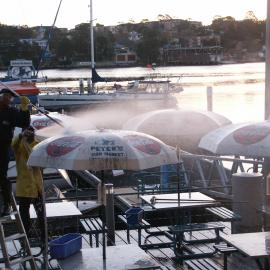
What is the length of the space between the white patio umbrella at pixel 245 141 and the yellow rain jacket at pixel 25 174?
244 cm

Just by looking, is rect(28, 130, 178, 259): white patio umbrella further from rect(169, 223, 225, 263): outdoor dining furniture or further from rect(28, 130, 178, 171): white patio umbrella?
rect(169, 223, 225, 263): outdoor dining furniture

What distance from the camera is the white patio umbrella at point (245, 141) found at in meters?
9.18

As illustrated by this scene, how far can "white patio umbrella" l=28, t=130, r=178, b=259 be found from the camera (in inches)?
298

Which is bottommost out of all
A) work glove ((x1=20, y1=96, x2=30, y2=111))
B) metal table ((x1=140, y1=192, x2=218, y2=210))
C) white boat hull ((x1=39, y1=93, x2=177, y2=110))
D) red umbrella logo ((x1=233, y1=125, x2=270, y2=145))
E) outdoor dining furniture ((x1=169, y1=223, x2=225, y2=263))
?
white boat hull ((x1=39, y1=93, x2=177, y2=110))

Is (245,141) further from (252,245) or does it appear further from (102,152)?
(102,152)

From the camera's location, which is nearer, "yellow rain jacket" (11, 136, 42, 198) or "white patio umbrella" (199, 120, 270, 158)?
"yellow rain jacket" (11, 136, 42, 198)

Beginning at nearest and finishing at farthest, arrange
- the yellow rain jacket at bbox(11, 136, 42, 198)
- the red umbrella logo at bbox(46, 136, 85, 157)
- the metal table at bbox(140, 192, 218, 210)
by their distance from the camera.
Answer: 1. the red umbrella logo at bbox(46, 136, 85, 157)
2. the yellow rain jacket at bbox(11, 136, 42, 198)
3. the metal table at bbox(140, 192, 218, 210)

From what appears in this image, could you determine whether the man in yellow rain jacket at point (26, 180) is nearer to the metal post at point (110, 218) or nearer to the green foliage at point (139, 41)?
the metal post at point (110, 218)

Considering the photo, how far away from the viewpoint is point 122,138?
7.79 m

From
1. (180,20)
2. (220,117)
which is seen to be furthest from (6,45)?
(220,117)

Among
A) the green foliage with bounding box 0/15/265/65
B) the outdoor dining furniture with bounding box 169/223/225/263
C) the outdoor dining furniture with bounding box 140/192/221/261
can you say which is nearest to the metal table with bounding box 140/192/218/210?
the outdoor dining furniture with bounding box 140/192/221/261

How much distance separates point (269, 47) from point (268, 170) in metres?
2.41

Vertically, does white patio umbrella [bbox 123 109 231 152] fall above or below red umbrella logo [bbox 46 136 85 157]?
below

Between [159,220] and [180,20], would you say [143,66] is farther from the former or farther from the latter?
[159,220]
